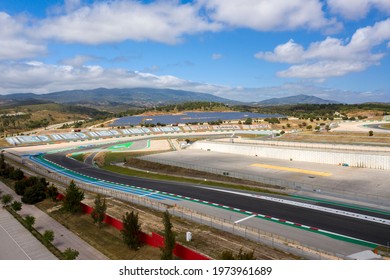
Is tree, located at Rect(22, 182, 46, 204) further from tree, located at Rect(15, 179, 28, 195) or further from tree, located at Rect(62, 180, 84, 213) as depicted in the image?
tree, located at Rect(62, 180, 84, 213)

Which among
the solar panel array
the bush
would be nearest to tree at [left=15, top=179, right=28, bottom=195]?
the bush

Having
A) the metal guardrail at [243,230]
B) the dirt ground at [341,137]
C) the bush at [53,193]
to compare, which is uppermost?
the dirt ground at [341,137]

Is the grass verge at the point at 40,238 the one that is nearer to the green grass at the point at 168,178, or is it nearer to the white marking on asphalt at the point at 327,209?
the green grass at the point at 168,178

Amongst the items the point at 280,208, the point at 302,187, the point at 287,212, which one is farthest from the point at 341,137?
the point at 287,212

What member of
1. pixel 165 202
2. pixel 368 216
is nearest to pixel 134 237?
pixel 165 202

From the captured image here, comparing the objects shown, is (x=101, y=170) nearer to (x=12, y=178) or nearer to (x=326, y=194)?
(x=12, y=178)

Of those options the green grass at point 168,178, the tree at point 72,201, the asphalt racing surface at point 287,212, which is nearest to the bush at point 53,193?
the tree at point 72,201
